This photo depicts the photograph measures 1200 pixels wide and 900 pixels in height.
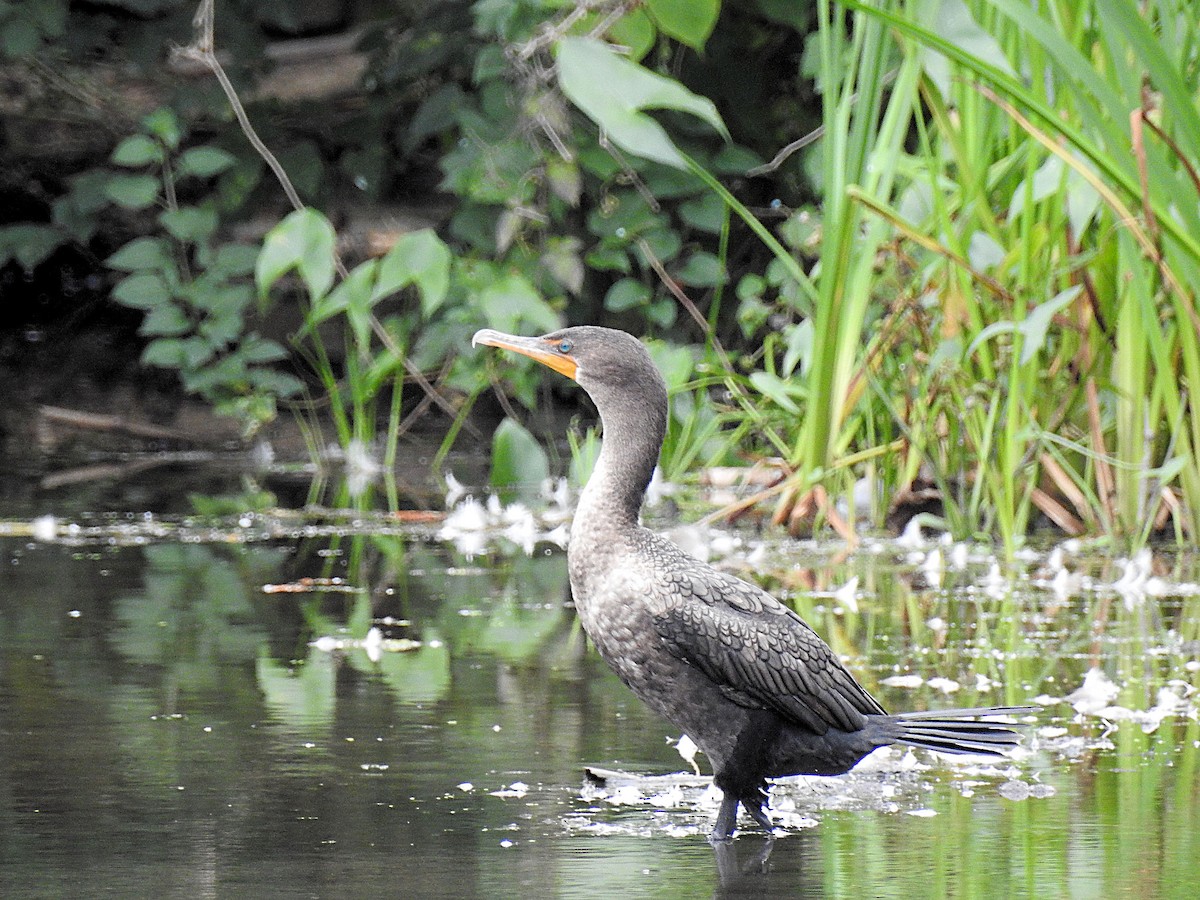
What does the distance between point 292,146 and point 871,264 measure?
4638 millimetres

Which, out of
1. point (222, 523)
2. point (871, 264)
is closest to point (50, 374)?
point (222, 523)

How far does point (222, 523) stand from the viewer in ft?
17.9

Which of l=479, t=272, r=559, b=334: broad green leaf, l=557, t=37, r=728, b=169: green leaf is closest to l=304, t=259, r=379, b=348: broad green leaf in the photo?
l=479, t=272, r=559, b=334: broad green leaf

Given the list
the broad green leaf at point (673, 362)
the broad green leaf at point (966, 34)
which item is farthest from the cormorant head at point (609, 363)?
the broad green leaf at point (673, 362)

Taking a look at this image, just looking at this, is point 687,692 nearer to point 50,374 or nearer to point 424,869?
point 424,869

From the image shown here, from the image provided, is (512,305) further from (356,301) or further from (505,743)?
(505,743)

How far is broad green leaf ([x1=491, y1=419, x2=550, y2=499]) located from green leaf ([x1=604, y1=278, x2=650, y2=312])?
4.30 feet

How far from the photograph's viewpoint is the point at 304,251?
6734 millimetres

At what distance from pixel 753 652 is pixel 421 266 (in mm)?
4451

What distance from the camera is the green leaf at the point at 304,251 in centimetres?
664

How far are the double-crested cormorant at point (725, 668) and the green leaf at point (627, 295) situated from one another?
5100 mm

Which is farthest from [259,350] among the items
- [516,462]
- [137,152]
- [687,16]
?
[687,16]

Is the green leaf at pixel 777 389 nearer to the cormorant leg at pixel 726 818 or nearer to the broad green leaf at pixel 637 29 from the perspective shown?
the broad green leaf at pixel 637 29

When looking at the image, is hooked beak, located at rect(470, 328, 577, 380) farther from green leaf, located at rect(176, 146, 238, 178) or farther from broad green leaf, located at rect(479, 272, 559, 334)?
green leaf, located at rect(176, 146, 238, 178)
